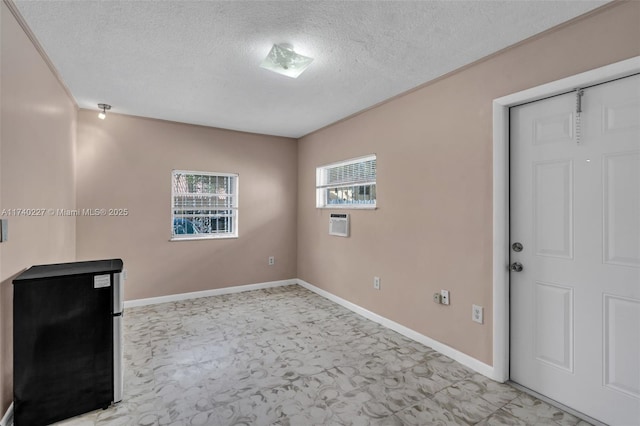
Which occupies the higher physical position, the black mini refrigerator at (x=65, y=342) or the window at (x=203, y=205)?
the window at (x=203, y=205)

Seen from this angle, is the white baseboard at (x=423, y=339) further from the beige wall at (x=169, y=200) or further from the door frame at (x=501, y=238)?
the beige wall at (x=169, y=200)

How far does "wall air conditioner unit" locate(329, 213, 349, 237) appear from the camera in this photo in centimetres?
413

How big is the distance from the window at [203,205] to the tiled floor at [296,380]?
1.39m

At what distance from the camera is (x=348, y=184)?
4.20 meters

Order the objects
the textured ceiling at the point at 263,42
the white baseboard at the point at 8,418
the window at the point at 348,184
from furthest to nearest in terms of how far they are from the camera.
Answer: the window at the point at 348,184
the textured ceiling at the point at 263,42
the white baseboard at the point at 8,418

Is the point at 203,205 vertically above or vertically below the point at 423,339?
above

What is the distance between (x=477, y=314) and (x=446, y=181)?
1.15m

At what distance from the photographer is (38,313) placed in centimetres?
188

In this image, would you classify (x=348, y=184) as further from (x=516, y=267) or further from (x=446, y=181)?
(x=516, y=267)

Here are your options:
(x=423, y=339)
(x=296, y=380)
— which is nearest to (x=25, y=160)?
(x=296, y=380)

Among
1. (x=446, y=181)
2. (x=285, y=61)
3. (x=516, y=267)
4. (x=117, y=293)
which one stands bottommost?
(x=117, y=293)

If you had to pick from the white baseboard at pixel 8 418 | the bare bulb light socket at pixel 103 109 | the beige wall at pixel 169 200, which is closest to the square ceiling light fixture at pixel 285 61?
the bare bulb light socket at pixel 103 109

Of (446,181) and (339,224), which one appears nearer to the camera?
(446,181)

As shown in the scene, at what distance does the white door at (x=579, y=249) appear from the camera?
181 centimetres
